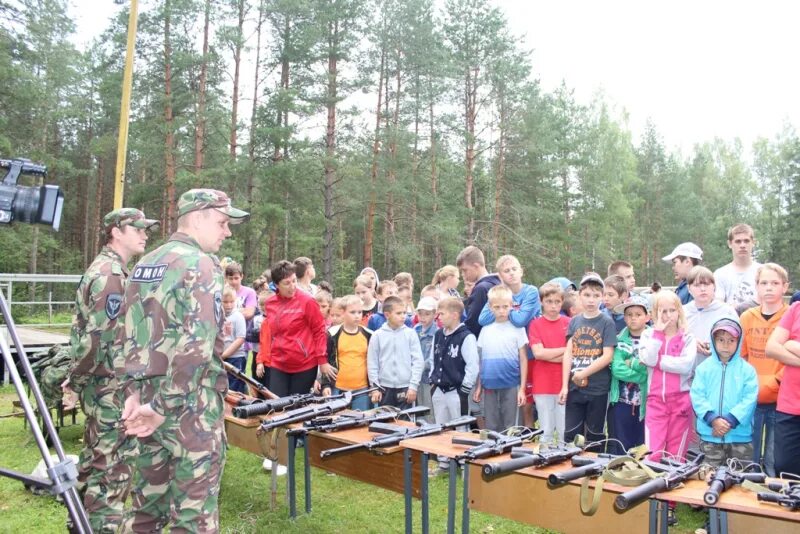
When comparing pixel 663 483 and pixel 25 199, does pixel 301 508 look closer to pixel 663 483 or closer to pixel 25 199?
pixel 663 483

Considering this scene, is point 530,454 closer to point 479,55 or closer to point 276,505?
point 276,505

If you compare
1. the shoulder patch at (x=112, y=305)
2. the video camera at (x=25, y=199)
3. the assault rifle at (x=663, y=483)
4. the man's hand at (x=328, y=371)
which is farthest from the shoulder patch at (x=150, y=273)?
the man's hand at (x=328, y=371)

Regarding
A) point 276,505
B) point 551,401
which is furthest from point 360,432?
point 551,401

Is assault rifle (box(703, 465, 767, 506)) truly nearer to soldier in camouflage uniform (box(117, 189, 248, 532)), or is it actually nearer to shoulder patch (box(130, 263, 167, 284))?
soldier in camouflage uniform (box(117, 189, 248, 532))

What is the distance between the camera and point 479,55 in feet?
76.7

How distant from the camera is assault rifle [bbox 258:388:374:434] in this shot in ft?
13.3

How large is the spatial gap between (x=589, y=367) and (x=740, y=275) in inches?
71.8

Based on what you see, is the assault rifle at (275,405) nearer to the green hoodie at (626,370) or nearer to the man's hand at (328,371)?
the man's hand at (328,371)

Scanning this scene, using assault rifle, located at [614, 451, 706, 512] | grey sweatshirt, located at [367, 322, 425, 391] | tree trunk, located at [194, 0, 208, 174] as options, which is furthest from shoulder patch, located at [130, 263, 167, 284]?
tree trunk, located at [194, 0, 208, 174]

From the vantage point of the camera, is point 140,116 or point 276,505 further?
point 140,116

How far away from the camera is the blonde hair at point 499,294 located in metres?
5.43

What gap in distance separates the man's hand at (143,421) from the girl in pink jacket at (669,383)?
3.48m

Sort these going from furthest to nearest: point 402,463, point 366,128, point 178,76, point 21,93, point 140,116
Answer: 1. point 366,128
2. point 140,116
3. point 178,76
4. point 21,93
5. point 402,463

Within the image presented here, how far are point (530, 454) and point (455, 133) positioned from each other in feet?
72.4
